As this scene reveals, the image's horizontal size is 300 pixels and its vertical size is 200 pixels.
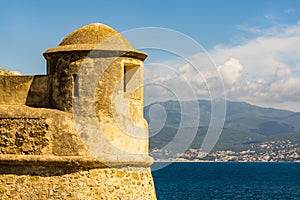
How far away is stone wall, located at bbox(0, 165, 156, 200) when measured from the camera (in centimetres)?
929

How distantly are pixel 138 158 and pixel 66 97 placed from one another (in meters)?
1.88

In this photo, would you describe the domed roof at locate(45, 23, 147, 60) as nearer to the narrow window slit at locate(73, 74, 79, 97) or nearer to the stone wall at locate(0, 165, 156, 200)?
the narrow window slit at locate(73, 74, 79, 97)

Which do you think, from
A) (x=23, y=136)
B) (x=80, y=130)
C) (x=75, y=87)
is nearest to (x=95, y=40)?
(x=75, y=87)

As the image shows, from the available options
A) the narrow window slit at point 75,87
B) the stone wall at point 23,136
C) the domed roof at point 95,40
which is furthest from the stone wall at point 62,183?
the domed roof at point 95,40

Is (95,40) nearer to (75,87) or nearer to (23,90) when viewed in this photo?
(75,87)

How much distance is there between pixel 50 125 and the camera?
9.45 meters

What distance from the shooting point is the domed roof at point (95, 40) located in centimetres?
981

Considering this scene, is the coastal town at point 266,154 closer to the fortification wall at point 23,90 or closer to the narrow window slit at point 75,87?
the fortification wall at point 23,90

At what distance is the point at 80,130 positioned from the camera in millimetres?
9625

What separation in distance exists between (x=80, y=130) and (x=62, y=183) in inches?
41.9

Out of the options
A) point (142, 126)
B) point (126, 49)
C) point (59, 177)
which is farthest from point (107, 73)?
point (59, 177)

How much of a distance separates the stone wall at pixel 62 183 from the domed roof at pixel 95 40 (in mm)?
2374

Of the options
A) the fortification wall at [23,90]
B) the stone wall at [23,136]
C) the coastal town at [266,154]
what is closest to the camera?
the stone wall at [23,136]

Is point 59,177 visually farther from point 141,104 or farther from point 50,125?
point 141,104
